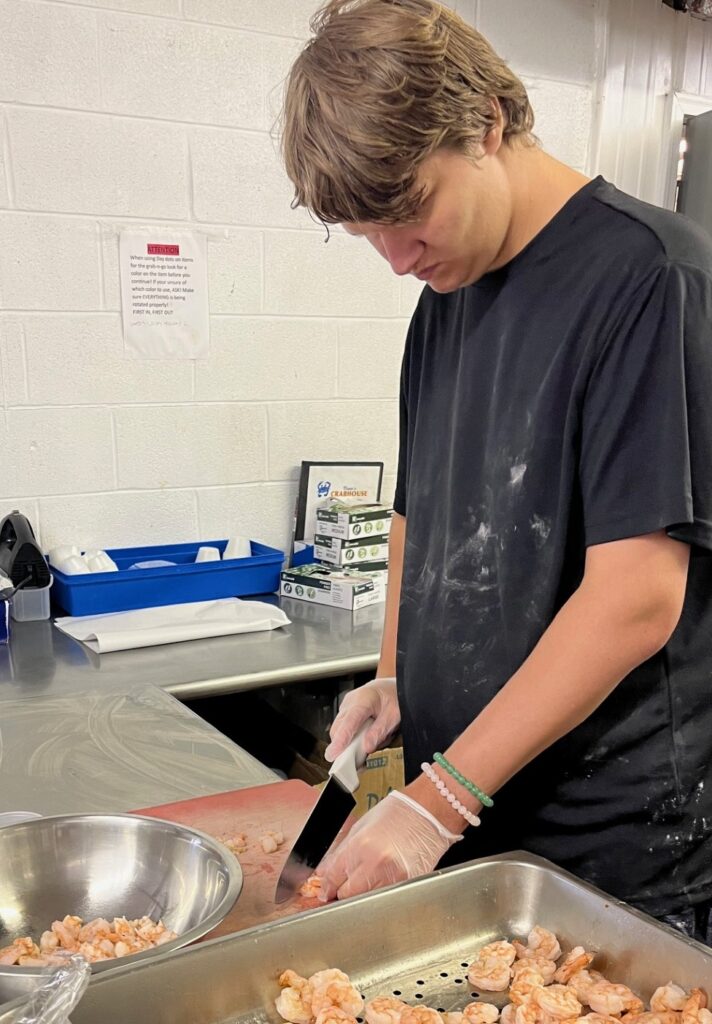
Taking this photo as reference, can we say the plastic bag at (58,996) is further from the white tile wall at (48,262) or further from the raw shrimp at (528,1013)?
the white tile wall at (48,262)

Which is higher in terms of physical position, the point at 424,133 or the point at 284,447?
the point at 424,133

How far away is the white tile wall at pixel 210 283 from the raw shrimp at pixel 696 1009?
196 centimetres

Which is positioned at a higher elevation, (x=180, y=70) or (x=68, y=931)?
(x=180, y=70)

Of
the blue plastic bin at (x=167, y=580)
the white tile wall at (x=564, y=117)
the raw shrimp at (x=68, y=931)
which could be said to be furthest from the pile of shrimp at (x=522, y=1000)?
the white tile wall at (x=564, y=117)

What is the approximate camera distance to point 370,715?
1.43m

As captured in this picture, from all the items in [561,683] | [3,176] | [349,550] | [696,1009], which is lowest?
[349,550]

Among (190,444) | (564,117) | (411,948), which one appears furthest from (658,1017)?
(564,117)

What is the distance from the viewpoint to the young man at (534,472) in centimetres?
102

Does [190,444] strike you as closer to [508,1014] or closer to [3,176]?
[3,176]

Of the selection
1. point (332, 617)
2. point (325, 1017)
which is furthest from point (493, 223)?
point (332, 617)

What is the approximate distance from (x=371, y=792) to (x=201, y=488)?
2.99 ft

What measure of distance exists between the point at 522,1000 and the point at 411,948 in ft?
0.39

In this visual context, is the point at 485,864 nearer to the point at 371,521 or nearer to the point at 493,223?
the point at 493,223

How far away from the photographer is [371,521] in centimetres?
261
